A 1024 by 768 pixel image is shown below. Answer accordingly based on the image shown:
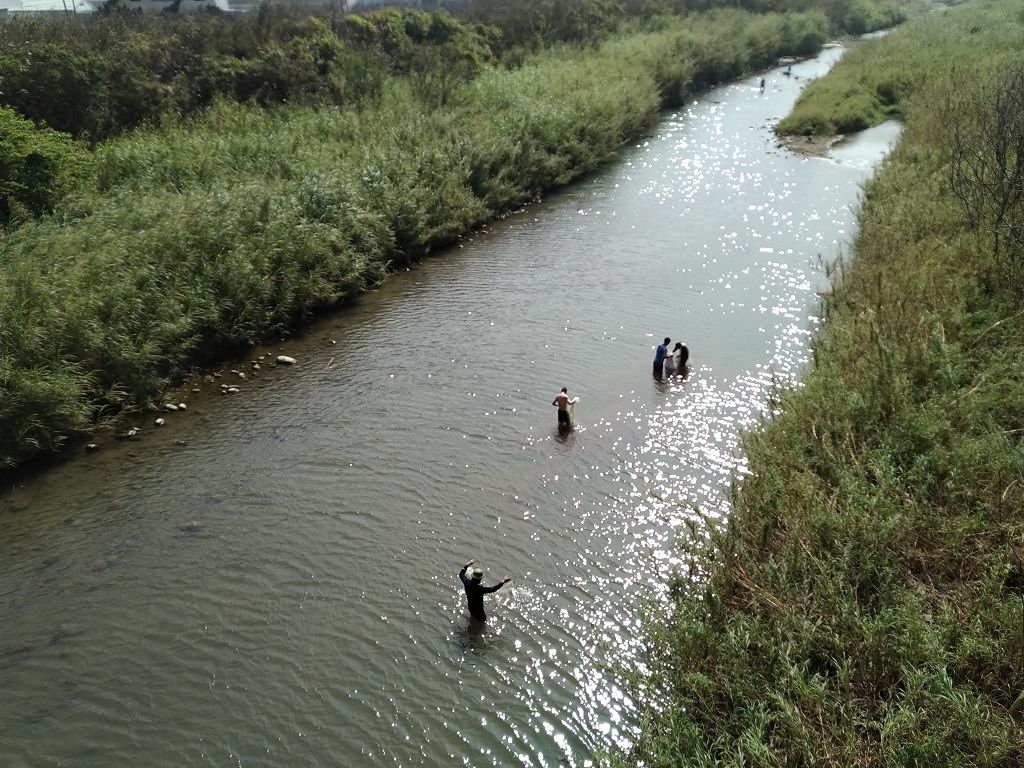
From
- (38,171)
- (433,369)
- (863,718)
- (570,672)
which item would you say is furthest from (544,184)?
(863,718)

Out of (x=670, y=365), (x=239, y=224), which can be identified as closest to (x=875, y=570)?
(x=670, y=365)

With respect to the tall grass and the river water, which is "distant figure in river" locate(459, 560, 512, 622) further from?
the tall grass

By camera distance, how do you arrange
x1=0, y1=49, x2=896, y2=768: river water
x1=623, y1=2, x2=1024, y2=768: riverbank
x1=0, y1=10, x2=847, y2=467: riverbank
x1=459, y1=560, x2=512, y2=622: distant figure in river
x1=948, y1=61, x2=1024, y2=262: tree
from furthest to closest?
x1=948, y1=61, x2=1024, y2=262: tree, x1=0, y1=10, x2=847, y2=467: riverbank, x1=459, y1=560, x2=512, y2=622: distant figure in river, x1=0, y1=49, x2=896, y2=768: river water, x1=623, y1=2, x2=1024, y2=768: riverbank

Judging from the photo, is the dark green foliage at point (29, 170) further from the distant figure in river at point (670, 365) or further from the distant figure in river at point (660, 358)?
the distant figure in river at point (670, 365)

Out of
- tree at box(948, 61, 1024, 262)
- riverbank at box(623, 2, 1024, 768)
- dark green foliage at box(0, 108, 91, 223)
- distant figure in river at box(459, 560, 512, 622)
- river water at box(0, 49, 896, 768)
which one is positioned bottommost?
river water at box(0, 49, 896, 768)

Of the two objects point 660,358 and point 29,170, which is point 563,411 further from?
point 29,170

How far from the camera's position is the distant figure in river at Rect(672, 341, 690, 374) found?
17.4 meters

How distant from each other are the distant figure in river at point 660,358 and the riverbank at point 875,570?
2.93 metres

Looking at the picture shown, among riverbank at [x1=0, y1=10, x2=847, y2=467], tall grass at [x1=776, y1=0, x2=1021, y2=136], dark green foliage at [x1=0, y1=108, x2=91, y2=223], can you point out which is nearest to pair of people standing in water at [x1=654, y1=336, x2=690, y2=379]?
riverbank at [x1=0, y1=10, x2=847, y2=467]

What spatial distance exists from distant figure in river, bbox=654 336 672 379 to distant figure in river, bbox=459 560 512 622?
26.3 ft

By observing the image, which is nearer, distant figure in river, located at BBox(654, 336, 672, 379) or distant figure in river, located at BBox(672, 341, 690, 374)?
distant figure in river, located at BBox(654, 336, 672, 379)

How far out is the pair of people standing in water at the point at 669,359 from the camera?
17.2 metres

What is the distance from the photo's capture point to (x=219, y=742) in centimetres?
938

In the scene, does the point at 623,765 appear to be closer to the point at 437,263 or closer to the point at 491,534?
the point at 491,534
